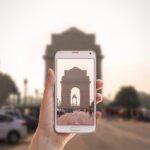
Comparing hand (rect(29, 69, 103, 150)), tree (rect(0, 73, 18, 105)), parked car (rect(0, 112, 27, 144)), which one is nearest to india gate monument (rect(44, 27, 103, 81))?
tree (rect(0, 73, 18, 105))

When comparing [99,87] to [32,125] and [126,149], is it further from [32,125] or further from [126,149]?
[32,125]

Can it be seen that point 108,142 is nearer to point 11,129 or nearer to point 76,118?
point 11,129

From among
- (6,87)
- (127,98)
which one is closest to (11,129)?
(6,87)

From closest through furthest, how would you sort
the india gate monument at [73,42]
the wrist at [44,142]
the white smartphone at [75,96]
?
the wrist at [44,142]
the white smartphone at [75,96]
the india gate monument at [73,42]

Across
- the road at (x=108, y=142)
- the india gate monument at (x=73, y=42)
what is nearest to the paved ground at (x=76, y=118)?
the road at (x=108, y=142)

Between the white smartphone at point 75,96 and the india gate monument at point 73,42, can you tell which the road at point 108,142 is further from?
the india gate monument at point 73,42

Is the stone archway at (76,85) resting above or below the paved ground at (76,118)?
above
